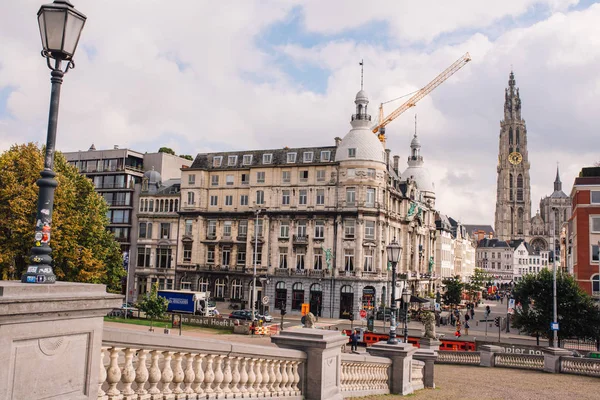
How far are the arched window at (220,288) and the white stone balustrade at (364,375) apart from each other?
51519 mm

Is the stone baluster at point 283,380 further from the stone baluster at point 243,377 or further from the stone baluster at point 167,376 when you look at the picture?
the stone baluster at point 167,376

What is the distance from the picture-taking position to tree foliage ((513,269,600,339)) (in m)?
40.1

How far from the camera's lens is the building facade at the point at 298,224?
6072 cm

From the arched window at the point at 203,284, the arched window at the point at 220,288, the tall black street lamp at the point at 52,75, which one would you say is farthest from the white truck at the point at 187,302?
the tall black street lamp at the point at 52,75

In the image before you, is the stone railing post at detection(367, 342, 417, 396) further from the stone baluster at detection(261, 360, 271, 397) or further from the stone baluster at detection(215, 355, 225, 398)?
the stone baluster at detection(215, 355, 225, 398)

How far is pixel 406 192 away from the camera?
2899 inches

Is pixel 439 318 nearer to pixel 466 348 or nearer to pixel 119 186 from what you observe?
pixel 466 348

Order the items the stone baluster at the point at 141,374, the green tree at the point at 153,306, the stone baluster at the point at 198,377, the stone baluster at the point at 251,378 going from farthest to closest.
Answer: the green tree at the point at 153,306
the stone baluster at the point at 251,378
the stone baluster at the point at 198,377
the stone baluster at the point at 141,374

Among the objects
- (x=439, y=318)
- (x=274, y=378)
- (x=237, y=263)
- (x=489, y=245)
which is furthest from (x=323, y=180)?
(x=489, y=245)

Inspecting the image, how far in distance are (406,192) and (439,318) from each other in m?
19.3

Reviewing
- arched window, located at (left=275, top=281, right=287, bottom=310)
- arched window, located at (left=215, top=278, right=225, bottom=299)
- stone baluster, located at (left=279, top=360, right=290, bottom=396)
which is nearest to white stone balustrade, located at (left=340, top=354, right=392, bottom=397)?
stone baluster, located at (left=279, top=360, right=290, bottom=396)

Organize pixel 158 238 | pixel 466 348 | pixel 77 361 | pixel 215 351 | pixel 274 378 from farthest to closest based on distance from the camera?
Answer: pixel 158 238 → pixel 466 348 → pixel 274 378 → pixel 215 351 → pixel 77 361

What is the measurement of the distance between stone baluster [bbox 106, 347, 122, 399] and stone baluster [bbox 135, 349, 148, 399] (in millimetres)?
389

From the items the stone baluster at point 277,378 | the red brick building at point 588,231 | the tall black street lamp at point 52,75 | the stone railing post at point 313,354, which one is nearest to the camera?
the tall black street lamp at point 52,75
